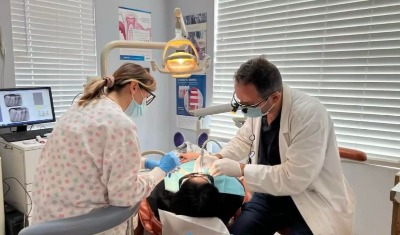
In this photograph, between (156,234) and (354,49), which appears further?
(354,49)

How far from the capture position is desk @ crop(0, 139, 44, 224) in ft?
6.50

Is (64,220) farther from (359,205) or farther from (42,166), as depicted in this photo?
(359,205)

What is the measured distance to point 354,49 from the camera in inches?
75.5

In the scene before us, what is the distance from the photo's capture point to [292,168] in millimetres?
1311

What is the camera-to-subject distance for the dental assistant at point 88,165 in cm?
102

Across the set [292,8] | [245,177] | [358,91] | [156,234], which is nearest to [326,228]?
[245,177]

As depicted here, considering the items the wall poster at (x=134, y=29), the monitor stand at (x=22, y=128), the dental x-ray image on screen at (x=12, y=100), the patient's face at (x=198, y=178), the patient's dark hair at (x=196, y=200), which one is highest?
the wall poster at (x=134, y=29)

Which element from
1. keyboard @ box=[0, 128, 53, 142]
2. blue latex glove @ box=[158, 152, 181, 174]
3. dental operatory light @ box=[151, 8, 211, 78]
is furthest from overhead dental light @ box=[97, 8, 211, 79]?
keyboard @ box=[0, 128, 53, 142]

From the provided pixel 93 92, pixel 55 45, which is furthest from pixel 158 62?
pixel 93 92

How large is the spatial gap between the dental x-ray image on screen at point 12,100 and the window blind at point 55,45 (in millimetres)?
204

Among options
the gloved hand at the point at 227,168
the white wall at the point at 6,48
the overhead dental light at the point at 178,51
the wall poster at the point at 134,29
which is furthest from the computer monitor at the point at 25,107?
the gloved hand at the point at 227,168

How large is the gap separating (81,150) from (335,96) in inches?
65.5

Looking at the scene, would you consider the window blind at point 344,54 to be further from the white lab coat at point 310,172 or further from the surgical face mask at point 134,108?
Answer: the surgical face mask at point 134,108

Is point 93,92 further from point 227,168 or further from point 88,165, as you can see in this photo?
point 227,168
